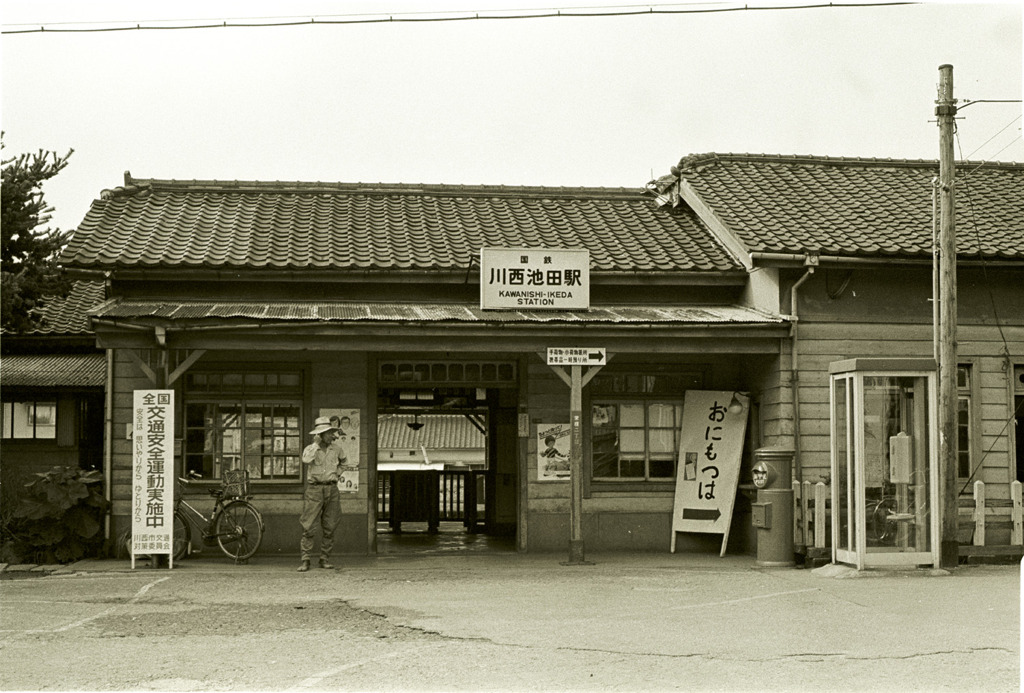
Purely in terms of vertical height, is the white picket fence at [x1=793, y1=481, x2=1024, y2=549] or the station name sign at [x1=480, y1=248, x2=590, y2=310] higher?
the station name sign at [x1=480, y1=248, x2=590, y2=310]

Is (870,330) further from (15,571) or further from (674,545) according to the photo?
(15,571)

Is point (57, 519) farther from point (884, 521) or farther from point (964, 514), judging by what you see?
point (964, 514)

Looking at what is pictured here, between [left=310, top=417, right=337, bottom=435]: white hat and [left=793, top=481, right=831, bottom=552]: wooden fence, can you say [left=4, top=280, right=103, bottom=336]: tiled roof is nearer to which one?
[left=310, top=417, right=337, bottom=435]: white hat

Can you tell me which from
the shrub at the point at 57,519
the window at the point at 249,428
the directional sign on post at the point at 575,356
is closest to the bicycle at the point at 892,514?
the directional sign on post at the point at 575,356

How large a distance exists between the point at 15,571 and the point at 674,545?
811cm

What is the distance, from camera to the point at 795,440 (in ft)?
49.0

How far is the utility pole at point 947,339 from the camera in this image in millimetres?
13047

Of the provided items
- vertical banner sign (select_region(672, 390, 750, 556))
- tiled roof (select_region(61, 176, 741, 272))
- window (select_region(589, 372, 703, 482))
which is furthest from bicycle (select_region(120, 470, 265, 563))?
vertical banner sign (select_region(672, 390, 750, 556))

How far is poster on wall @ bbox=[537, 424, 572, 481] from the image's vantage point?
15789mm

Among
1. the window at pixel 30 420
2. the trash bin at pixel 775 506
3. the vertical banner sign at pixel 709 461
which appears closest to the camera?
the trash bin at pixel 775 506

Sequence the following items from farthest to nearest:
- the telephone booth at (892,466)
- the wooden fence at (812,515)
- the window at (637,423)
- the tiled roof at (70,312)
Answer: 1. the tiled roof at (70,312)
2. the window at (637,423)
3. the wooden fence at (812,515)
4. the telephone booth at (892,466)

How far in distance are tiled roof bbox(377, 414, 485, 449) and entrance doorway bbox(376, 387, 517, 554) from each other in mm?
4526

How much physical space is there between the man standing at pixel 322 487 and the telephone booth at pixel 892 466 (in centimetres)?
571

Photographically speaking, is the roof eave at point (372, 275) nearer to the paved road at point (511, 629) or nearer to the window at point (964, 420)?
the window at point (964, 420)
